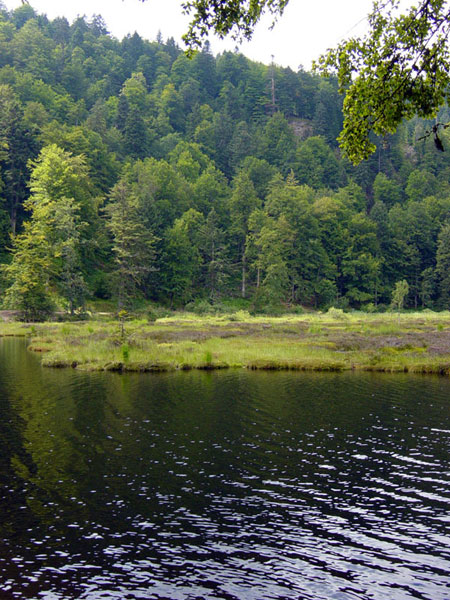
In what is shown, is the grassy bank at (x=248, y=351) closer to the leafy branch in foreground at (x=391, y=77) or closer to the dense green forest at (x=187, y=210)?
the leafy branch in foreground at (x=391, y=77)

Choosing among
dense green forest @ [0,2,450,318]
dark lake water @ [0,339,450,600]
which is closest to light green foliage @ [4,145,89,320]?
dense green forest @ [0,2,450,318]

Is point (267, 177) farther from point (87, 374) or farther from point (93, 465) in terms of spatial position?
point (93, 465)

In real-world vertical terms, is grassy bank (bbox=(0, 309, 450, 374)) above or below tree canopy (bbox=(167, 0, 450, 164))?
below

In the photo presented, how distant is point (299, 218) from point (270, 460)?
107 metres

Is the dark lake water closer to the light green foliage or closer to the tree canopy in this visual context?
the tree canopy

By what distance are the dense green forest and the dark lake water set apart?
55831 mm

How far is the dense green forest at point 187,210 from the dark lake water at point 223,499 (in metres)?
55.8

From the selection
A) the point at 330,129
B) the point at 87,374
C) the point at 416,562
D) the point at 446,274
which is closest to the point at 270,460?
the point at 416,562

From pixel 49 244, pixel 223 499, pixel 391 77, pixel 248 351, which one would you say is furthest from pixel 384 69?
pixel 49 244

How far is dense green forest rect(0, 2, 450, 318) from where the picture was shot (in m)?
89.9

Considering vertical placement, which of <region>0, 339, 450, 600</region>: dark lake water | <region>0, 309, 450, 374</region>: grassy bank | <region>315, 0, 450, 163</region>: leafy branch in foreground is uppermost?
<region>315, 0, 450, 163</region>: leafy branch in foreground

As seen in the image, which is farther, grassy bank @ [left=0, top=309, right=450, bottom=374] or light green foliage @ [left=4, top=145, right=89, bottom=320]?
light green foliage @ [left=4, top=145, right=89, bottom=320]

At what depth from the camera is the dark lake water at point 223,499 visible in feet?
29.0

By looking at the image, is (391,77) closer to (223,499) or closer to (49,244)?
(223,499)
